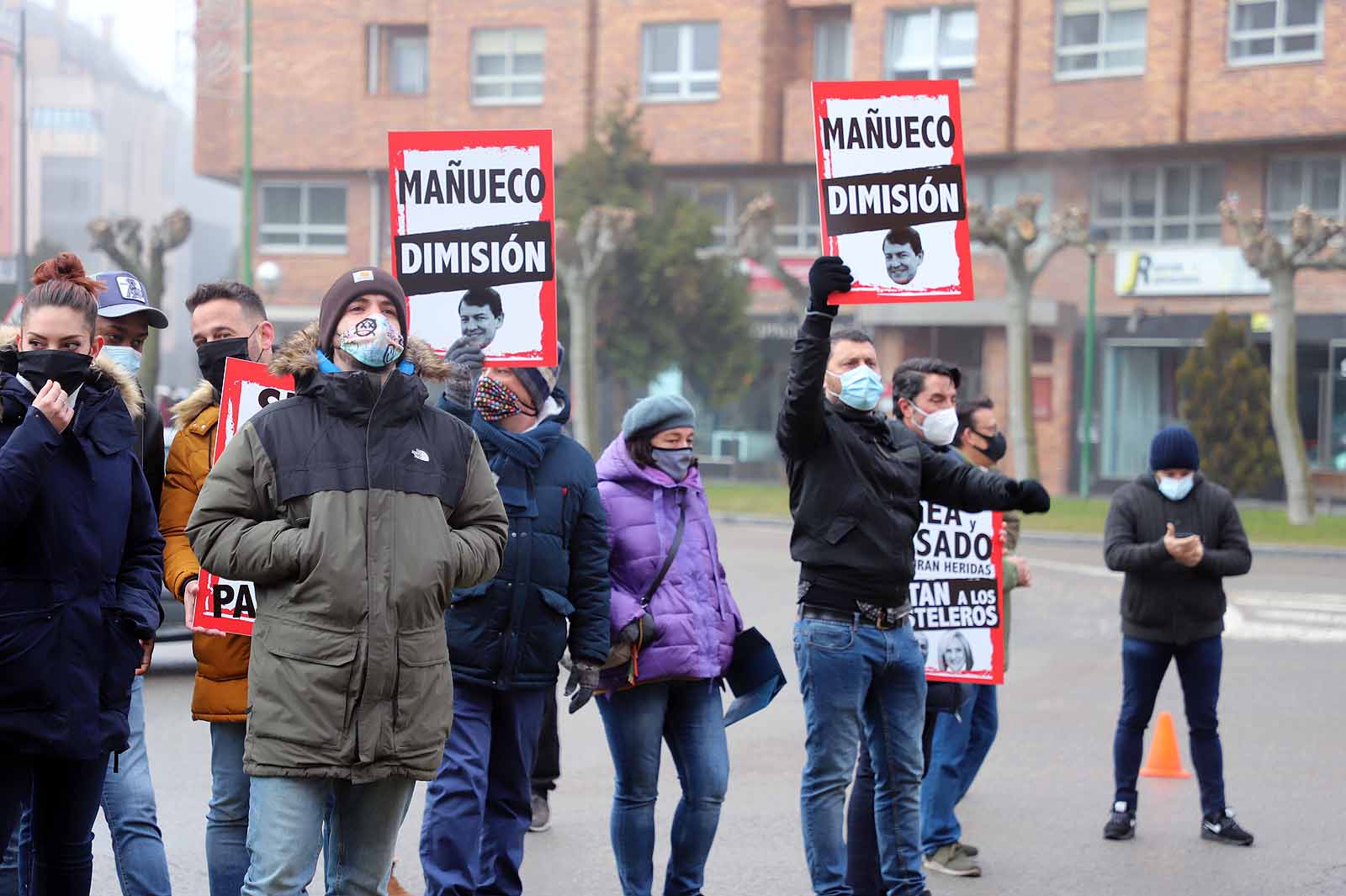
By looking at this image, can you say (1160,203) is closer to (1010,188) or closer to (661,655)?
(1010,188)

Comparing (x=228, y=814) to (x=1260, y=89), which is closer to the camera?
(x=228, y=814)

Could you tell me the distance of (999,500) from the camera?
577cm

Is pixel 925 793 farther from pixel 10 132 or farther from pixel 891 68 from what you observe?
pixel 10 132

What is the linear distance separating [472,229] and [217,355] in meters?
1.41

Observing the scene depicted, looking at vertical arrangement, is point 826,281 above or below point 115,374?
above

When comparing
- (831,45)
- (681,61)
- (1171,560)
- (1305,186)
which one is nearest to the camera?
(1171,560)

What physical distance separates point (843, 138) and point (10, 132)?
9012cm

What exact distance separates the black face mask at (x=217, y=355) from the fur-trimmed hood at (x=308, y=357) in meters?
0.68

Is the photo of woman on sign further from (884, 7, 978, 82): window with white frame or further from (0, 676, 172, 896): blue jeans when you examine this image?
→ (884, 7, 978, 82): window with white frame

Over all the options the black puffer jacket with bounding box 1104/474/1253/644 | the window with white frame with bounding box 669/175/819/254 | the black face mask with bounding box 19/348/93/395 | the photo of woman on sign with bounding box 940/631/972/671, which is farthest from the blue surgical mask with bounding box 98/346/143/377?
the window with white frame with bounding box 669/175/819/254

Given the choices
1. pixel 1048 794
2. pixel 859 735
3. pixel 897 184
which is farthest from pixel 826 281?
pixel 1048 794

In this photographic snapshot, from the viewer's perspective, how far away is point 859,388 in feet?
18.4

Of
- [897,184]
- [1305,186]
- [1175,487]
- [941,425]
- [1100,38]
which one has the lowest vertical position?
[1175,487]

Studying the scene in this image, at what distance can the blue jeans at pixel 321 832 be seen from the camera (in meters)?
4.21
